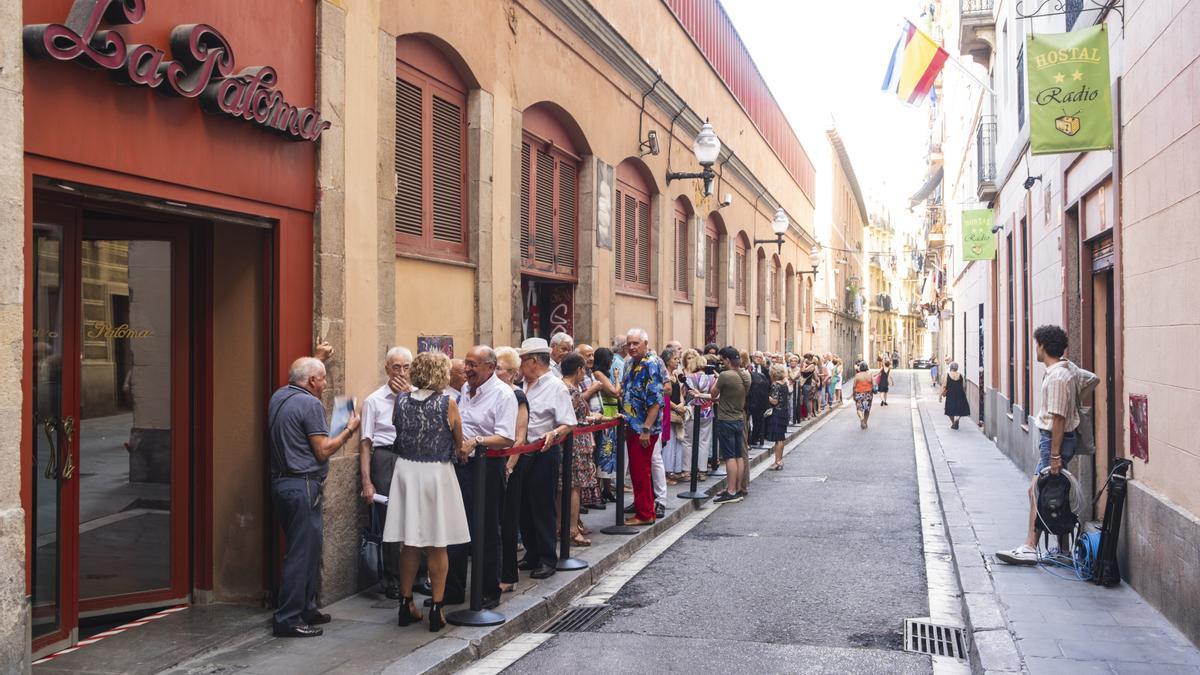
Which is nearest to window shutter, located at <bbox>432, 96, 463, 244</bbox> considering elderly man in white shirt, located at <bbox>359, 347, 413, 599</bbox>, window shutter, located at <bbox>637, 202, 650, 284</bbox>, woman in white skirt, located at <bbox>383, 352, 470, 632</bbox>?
elderly man in white shirt, located at <bbox>359, 347, 413, 599</bbox>

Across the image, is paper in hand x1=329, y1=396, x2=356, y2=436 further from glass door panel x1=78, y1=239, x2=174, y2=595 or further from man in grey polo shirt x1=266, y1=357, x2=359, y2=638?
glass door panel x1=78, y1=239, x2=174, y2=595

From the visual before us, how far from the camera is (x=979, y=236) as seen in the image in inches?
778

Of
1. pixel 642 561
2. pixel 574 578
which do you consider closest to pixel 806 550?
pixel 642 561

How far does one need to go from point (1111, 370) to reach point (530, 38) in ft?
23.1

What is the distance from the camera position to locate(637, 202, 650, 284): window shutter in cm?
1702

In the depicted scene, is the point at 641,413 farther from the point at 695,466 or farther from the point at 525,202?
the point at 525,202

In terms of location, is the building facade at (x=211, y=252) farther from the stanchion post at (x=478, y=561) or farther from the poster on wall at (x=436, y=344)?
the stanchion post at (x=478, y=561)

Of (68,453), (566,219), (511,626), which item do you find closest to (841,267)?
(566,219)

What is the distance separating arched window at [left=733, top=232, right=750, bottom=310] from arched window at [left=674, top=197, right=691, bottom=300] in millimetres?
4811

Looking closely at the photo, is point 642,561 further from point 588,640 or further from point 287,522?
point 287,522

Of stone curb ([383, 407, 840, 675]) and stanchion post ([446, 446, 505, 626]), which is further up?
stanchion post ([446, 446, 505, 626])

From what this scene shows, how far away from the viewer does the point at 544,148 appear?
500 inches

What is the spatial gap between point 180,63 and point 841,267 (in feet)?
167

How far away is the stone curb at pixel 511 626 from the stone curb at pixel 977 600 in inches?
111
